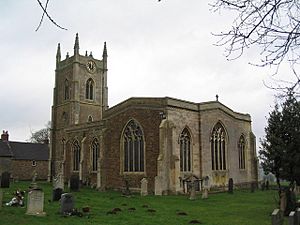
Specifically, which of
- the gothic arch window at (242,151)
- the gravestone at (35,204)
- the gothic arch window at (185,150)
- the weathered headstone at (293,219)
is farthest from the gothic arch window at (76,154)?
the weathered headstone at (293,219)

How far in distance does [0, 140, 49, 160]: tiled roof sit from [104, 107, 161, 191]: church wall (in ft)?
66.9

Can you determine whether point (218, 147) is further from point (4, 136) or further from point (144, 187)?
point (4, 136)

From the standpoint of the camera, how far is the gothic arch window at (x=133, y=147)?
27.3 m

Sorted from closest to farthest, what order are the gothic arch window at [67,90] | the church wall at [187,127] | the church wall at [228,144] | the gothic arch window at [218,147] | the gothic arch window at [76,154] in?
the church wall at [187,127] < the church wall at [228,144] < the gothic arch window at [218,147] < the gothic arch window at [76,154] < the gothic arch window at [67,90]

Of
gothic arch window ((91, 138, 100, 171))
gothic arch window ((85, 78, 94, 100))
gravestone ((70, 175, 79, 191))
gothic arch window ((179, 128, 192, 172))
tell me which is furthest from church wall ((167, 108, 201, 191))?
gothic arch window ((85, 78, 94, 100))

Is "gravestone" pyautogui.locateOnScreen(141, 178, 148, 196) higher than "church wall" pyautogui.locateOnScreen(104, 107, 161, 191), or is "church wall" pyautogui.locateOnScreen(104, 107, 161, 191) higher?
"church wall" pyautogui.locateOnScreen(104, 107, 161, 191)

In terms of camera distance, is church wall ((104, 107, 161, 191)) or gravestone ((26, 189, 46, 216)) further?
church wall ((104, 107, 161, 191))

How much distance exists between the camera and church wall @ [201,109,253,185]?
2858cm

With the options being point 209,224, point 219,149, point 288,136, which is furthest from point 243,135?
point 209,224

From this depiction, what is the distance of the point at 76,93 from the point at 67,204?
36289 millimetres

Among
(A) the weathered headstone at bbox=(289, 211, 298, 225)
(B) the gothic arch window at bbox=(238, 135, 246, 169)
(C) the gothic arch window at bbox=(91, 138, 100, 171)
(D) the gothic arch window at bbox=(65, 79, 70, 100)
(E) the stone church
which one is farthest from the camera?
(D) the gothic arch window at bbox=(65, 79, 70, 100)

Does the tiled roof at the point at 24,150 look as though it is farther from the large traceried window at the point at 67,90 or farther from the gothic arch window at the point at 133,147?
the gothic arch window at the point at 133,147

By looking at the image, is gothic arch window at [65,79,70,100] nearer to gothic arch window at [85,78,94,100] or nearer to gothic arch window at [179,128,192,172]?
gothic arch window at [85,78,94,100]

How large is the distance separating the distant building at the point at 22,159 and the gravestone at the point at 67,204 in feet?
107
